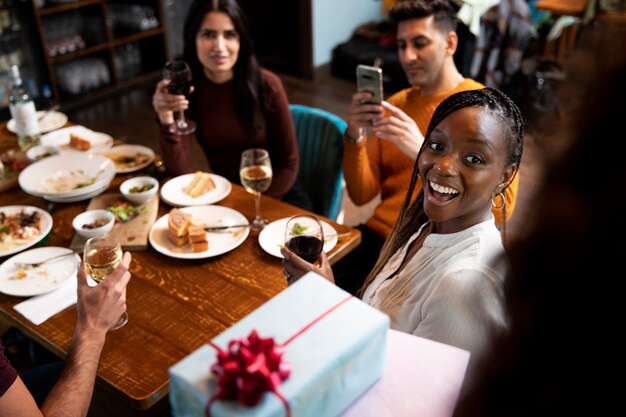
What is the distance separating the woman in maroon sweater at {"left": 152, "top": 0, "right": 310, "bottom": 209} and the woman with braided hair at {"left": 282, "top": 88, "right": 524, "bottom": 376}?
1.12 meters

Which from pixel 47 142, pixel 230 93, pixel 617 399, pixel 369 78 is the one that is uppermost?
pixel 617 399

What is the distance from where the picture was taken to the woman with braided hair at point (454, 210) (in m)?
1.18

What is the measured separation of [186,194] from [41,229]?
0.47 m

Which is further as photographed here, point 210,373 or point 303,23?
point 303,23

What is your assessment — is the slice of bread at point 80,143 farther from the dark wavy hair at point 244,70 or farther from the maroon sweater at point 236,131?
the dark wavy hair at point 244,70

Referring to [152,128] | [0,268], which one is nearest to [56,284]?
[0,268]

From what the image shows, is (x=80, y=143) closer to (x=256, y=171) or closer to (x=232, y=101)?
(x=232, y=101)

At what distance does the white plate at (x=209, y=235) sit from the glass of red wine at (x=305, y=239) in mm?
392

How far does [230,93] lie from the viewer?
2438 millimetres

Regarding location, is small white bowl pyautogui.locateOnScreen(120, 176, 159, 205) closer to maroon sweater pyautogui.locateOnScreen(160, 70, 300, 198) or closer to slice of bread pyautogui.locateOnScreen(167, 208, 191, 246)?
slice of bread pyautogui.locateOnScreen(167, 208, 191, 246)

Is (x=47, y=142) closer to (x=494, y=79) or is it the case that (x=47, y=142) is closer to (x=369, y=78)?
(x=369, y=78)

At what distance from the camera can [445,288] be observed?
118 centimetres

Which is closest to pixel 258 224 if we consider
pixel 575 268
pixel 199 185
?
pixel 199 185

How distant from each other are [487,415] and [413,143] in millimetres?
1503
